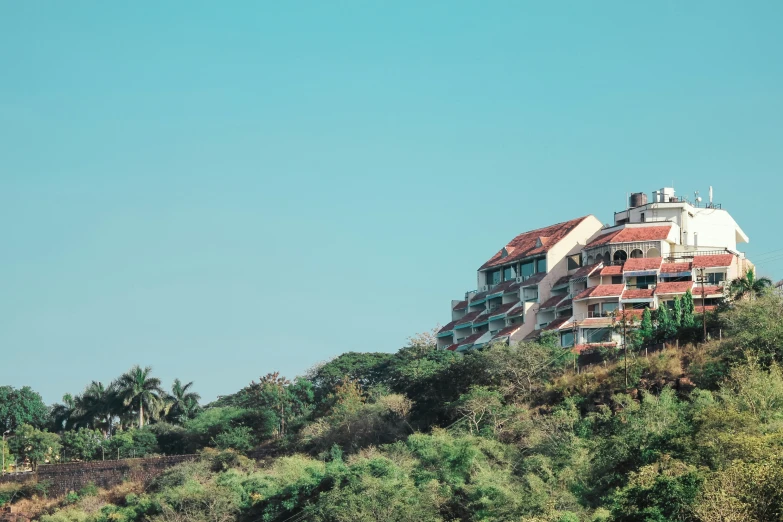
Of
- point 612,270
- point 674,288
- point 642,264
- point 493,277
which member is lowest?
point 674,288

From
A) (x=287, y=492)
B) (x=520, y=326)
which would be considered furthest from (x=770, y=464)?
(x=520, y=326)

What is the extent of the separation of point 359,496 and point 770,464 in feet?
87.5

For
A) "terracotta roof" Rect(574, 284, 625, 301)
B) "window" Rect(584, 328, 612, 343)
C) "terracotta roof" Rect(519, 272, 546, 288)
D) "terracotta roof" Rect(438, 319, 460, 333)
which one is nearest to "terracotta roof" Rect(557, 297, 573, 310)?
"terracotta roof" Rect(574, 284, 625, 301)

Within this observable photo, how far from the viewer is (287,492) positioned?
70.5m

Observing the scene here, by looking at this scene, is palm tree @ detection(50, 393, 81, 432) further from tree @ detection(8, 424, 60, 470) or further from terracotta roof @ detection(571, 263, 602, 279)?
terracotta roof @ detection(571, 263, 602, 279)

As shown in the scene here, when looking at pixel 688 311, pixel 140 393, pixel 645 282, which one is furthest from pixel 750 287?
pixel 140 393

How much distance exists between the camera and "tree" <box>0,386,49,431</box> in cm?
11026

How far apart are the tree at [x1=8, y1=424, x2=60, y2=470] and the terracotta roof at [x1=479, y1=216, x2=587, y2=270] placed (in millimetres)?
35465

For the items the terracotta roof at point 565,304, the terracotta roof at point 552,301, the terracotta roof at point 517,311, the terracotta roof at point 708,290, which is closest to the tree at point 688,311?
the terracotta roof at point 708,290

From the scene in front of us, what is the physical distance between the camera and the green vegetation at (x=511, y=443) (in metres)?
50.5

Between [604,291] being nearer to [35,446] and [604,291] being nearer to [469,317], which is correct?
[469,317]

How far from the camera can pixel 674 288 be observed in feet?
272

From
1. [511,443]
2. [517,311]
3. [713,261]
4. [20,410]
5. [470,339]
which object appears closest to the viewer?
[511,443]

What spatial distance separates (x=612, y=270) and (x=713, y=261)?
6.59 meters
